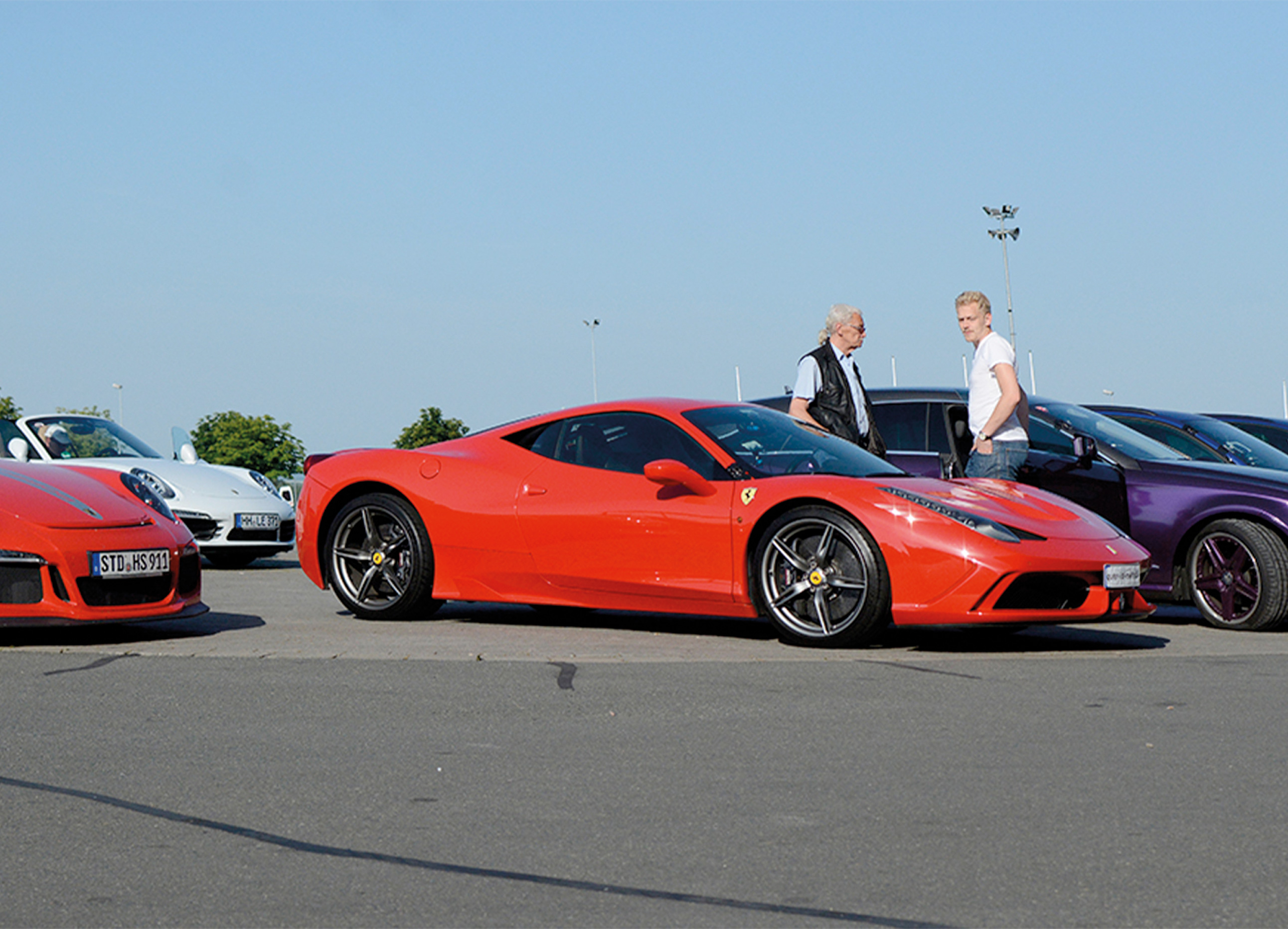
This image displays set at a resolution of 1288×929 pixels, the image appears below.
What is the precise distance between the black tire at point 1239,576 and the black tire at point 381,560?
436 centimetres

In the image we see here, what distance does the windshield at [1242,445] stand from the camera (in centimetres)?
1115

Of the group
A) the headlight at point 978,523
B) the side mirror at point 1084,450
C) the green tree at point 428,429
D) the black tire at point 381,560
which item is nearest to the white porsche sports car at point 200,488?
the black tire at point 381,560

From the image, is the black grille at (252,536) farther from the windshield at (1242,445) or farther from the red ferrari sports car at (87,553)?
the windshield at (1242,445)

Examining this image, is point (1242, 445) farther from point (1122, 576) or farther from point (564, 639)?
point (564, 639)

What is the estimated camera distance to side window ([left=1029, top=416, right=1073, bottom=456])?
985cm

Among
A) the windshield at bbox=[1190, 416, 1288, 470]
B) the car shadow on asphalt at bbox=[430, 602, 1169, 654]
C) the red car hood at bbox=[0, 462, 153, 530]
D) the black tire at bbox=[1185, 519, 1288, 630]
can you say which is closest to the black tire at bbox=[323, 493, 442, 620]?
the car shadow on asphalt at bbox=[430, 602, 1169, 654]

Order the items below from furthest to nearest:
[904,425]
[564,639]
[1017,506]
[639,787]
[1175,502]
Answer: [904,425] < [1175,502] < [564,639] < [1017,506] < [639,787]

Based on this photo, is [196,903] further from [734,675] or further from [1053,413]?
[1053,413]

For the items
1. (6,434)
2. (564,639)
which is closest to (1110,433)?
(564,639)

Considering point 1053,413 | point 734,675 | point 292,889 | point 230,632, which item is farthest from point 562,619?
point 292,889

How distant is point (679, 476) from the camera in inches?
310

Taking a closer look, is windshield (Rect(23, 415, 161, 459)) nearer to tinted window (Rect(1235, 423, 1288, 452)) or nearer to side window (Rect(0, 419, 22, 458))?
side window (Rect(0, 419, 22, 458))

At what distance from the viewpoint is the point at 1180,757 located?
4.82 meters

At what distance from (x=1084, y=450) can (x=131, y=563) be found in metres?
5.40
